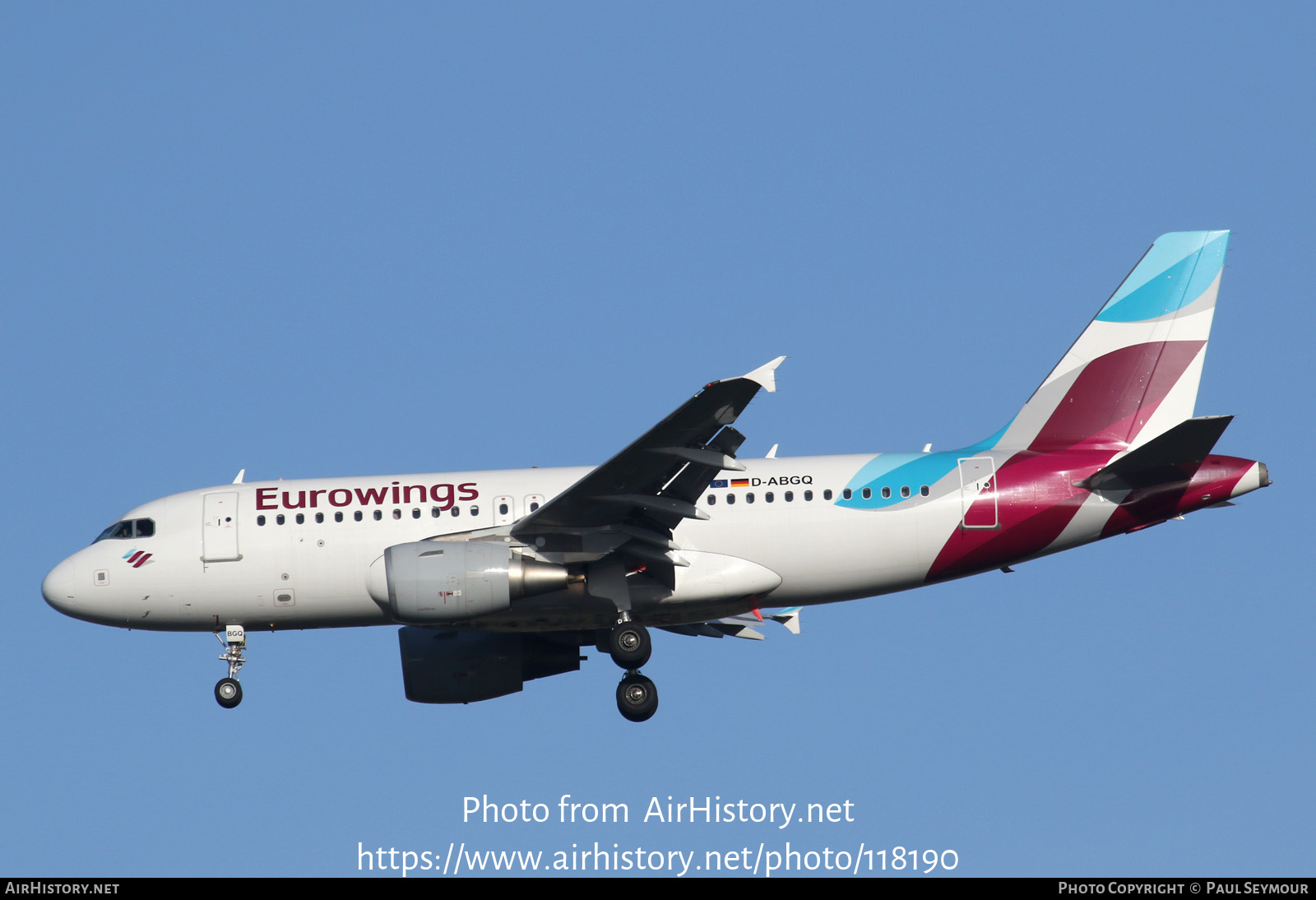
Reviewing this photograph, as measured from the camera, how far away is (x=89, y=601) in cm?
2766

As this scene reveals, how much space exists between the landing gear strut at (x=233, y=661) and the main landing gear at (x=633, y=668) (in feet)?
21.2

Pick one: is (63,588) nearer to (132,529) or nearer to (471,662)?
(132,529)

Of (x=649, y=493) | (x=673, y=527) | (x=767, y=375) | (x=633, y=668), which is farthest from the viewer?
(x=633, y=668)

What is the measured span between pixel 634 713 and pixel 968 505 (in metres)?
6.61

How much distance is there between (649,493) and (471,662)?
625 centimetres

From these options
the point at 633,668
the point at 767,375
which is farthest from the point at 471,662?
the point at 767,375

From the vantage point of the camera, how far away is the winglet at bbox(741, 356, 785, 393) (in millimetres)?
21594

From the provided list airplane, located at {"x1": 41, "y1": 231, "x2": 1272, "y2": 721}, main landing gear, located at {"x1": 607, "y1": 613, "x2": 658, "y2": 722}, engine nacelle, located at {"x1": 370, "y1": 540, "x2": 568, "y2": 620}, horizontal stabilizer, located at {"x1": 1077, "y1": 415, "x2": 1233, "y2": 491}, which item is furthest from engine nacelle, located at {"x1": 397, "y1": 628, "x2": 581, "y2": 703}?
horizontal stabilizer, located at {"x1": 1077, "y1": 415, "x2": 1233, "y2": 491}

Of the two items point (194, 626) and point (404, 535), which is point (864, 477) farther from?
point (194, 626)

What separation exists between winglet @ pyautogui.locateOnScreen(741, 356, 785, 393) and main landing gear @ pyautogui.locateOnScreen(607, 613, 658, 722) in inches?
243

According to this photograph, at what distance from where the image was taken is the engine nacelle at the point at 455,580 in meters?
24.8

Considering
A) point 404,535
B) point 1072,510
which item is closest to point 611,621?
point 404,535

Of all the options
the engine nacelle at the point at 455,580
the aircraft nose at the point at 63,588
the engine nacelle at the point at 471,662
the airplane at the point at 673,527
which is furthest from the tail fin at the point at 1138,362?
the aircraft nose at the point at 63,588

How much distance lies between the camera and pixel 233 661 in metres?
27.4
